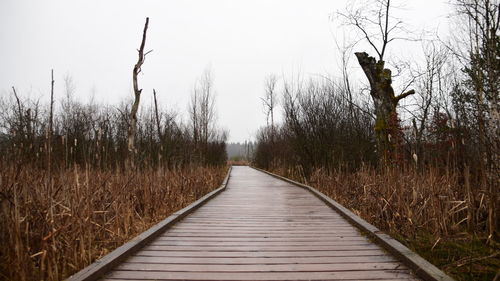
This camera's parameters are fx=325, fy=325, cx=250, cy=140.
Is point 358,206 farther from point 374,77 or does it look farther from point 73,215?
point 73,215

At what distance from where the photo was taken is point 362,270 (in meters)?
2.78

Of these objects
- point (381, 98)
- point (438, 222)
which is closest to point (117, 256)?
point (438, 222)

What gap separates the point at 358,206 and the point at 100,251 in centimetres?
449

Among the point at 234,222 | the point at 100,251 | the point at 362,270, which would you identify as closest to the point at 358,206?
the point at 234,222

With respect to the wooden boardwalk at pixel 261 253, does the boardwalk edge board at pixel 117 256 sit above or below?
above

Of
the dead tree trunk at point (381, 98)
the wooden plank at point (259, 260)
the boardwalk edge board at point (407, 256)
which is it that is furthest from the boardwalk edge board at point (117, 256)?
the dead tree trunk at point (381, 98)

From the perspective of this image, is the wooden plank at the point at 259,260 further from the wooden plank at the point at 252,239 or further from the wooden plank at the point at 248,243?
the wooden plank at the point at 252,239

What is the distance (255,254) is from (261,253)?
0.24 ft

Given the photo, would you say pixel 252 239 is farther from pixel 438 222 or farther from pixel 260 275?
pixel 438 222

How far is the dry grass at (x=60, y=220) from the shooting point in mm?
2387

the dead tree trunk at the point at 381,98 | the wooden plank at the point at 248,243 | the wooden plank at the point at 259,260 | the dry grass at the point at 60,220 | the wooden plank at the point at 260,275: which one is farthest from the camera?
the dead tree trunk at the point at 381,98

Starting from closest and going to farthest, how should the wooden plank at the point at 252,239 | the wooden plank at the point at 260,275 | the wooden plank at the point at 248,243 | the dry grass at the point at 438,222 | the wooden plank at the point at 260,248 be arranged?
1. the wooden plank at the point at 260,275
2. the dry grass at the point at 438,222
3. the wooden plank at the point at 260,248
4. the wooden plank at the point at 248,243
5. the wooden plank at the point at 252,239

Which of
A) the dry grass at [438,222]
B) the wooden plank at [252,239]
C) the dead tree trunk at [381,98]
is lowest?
the wooden plank at [252,239]

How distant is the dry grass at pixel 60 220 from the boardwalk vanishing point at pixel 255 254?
31cm
